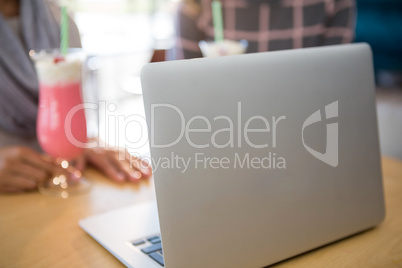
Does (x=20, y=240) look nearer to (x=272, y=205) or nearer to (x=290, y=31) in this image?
(x=272, y=205)

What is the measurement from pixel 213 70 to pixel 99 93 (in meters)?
3.77

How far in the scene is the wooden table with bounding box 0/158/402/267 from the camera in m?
0.60

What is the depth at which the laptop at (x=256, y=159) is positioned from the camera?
1.65 ft

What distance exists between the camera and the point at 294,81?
58 cm

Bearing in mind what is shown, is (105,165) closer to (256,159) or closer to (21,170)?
(21,170)

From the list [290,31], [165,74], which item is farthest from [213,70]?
[290,31]

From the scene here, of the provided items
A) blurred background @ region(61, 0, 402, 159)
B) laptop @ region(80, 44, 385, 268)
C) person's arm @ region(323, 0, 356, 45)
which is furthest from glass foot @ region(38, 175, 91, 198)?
blurred background @ region(61, 0, 402, 159)

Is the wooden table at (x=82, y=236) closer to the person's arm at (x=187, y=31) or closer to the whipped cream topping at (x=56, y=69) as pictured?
the whipped cream topping at (x=56, y=69)

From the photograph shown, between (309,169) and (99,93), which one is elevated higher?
(309,169)

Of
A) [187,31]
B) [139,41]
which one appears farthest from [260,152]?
[139,41]

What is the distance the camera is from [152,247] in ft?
1.95

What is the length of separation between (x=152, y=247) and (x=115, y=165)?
1.29ft

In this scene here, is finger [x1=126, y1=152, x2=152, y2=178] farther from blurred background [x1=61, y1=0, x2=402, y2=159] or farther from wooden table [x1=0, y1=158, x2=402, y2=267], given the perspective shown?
blurred background [x1=61, y1=0, x2=402, y2=159]

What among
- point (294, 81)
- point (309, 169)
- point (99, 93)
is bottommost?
point (99, 93)
